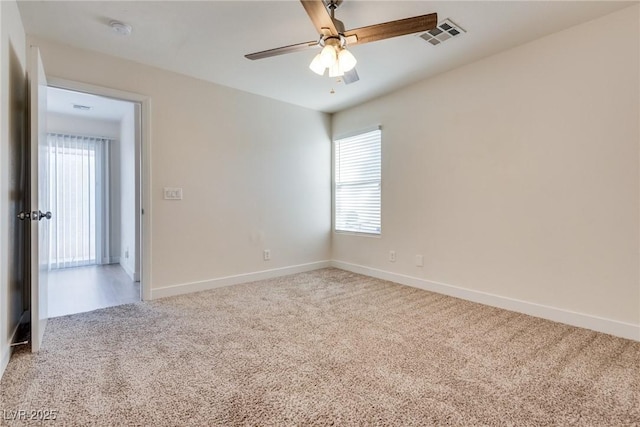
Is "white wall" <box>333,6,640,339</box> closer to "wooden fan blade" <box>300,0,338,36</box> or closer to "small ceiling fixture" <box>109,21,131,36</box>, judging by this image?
"wooden fan blade" <box>300,0,338,36</box>

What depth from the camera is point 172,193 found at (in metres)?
3.31

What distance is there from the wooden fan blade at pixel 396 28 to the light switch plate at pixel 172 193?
232cm

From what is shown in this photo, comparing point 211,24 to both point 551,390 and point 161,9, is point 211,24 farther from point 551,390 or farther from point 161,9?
point 551,390

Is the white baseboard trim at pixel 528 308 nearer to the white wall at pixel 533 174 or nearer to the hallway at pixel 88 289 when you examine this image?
the white wall at pixel 533 174

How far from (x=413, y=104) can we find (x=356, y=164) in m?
1.12

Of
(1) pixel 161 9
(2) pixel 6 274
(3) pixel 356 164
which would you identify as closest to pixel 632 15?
(3) pixel 356 164

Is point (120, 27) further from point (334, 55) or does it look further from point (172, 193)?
point (334, 55)

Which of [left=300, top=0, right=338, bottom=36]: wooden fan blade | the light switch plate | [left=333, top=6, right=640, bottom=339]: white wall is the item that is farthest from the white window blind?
[left=300, top=0, right=338, bottom=36]: wooden fan blade

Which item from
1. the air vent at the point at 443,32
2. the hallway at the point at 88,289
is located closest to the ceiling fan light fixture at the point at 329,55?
the air vent at the point at 443,32

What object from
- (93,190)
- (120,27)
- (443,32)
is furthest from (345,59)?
(93,190)

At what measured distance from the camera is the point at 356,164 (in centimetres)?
443

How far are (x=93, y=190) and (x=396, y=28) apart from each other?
5.53 metres

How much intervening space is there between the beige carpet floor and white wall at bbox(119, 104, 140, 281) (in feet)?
5.67

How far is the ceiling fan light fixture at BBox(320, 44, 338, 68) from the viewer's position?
1980 millimetres
